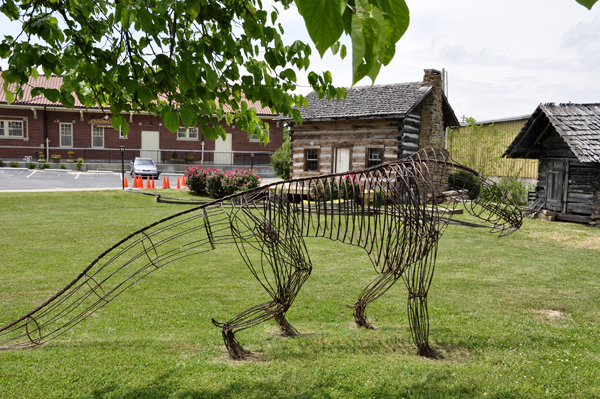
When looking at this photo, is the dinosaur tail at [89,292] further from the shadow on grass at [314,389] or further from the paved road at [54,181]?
the paved road at [54,181]

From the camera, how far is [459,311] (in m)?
6.34

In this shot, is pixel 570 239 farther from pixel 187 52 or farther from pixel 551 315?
pixel 187 52

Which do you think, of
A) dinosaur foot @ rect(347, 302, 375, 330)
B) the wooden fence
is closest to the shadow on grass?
dinosaur foot @ rect(347, 302, 375, 330)

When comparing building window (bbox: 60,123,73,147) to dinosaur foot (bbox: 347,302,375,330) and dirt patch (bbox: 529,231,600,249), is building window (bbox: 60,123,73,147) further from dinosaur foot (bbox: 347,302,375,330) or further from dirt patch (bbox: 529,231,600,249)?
dinosaur foot (bbox: 347,302,375,330)

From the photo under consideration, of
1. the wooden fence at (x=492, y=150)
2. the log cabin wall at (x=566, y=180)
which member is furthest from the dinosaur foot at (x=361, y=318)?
the wooden fence at (x=492, y=150)

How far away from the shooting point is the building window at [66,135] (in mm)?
30141

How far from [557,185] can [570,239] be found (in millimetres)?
3787

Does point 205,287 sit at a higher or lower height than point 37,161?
lower

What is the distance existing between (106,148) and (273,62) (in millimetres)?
29473

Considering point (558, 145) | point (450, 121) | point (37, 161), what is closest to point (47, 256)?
point (558, 145)

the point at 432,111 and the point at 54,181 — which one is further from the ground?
the point at 432,111

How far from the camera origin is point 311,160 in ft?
65.3

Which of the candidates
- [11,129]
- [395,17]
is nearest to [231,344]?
[395,17]

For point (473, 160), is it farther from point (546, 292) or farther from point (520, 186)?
point (546, 292)
